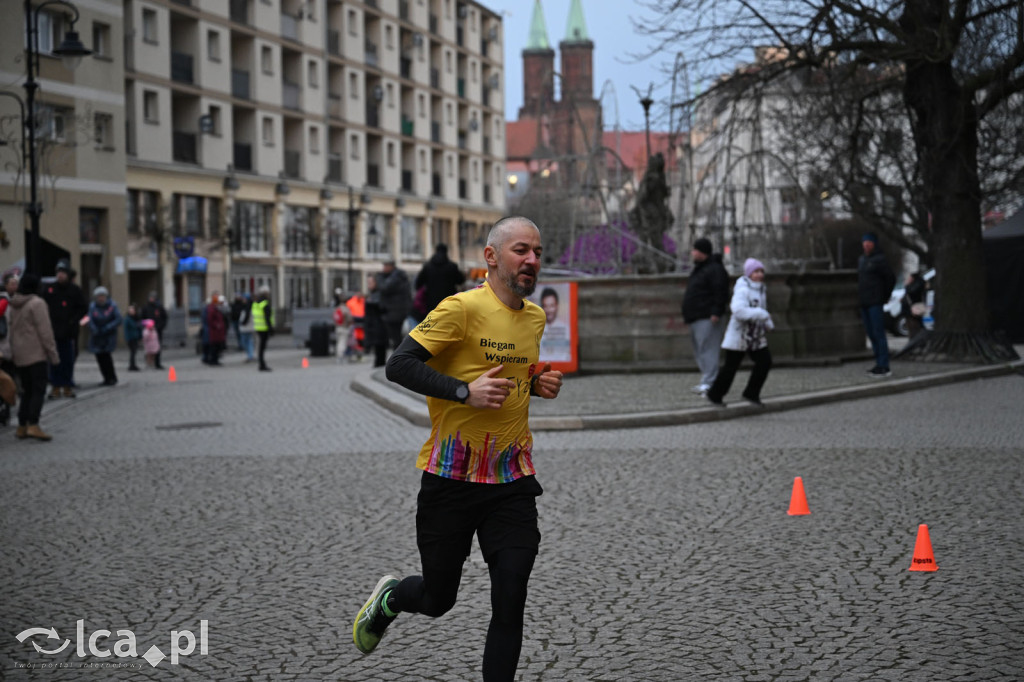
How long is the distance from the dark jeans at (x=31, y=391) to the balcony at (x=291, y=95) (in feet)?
160

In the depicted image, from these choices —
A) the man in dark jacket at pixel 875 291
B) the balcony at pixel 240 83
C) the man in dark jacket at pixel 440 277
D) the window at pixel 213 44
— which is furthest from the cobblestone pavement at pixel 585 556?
the balcony at pixel 240 83

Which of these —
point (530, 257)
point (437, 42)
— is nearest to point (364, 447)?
point (530, 257)

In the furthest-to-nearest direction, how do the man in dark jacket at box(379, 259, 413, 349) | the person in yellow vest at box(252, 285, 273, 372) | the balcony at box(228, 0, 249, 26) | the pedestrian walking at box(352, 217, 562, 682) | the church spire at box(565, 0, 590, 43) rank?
1. the church spire at box(565, 0, 590, 43)
2. the balcony at box(228, 0, 249, 26)
3. the person in yellow vest at box(252, 285, 273, 372)
4. the man in dark jacket at box(379, 259, 413, 349)
5. the pedestrian walking at box(352, 217, 562, 682)

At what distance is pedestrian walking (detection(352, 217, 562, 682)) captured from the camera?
15.4 ft

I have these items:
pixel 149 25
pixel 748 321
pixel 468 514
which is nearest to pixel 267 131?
pixel 149 25

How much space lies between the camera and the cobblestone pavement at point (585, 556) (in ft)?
17.9

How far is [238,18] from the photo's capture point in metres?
58.2

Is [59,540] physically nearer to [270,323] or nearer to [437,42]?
[270,323]

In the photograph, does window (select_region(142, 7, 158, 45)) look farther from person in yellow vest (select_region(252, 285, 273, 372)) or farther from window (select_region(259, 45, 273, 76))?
person in yellow vest (select_region(252, 285, 273, 372))

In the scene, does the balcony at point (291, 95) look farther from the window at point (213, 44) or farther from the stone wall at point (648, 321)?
the stone wall at point (648, 321)

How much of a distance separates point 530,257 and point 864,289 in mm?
15203

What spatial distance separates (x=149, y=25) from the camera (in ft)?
170

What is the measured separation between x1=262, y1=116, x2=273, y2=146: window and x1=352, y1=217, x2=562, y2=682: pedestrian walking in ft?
187

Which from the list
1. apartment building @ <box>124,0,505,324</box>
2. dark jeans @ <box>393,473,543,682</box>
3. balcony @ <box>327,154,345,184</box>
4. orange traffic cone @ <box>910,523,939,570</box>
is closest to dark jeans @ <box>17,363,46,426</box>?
orange traffic cone @ <box>910,523,939,570</box>
